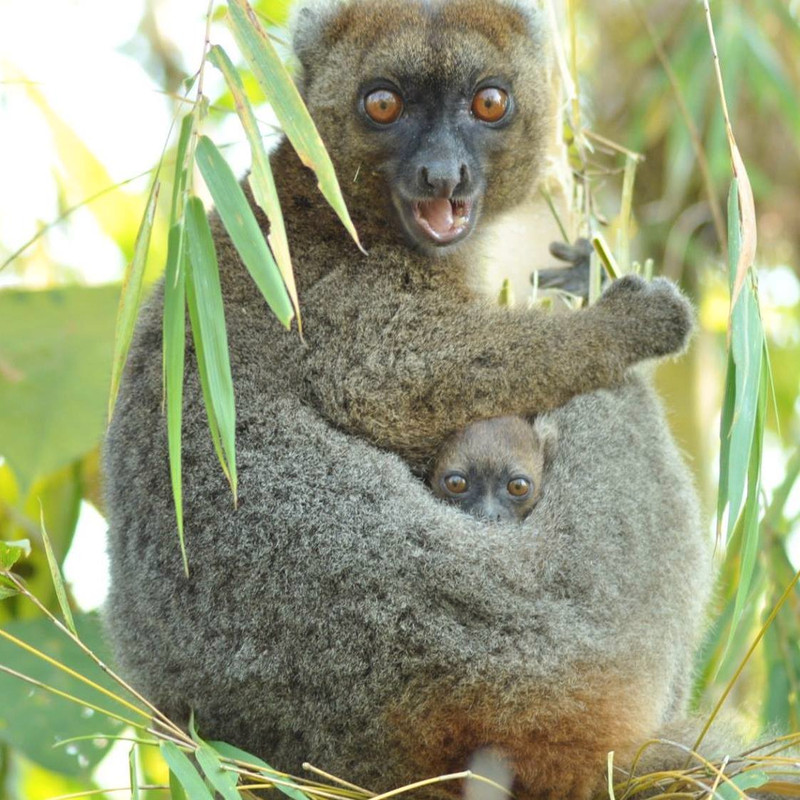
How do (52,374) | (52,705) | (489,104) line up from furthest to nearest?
(52,374) → (52,705) → (489,104)

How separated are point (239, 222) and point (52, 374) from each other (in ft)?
9.79

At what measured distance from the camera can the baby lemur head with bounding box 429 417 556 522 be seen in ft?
14.8

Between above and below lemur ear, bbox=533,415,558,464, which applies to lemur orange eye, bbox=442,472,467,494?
below

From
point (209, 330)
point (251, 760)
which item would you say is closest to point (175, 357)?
point (209, 330)

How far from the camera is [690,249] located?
9.76 meters

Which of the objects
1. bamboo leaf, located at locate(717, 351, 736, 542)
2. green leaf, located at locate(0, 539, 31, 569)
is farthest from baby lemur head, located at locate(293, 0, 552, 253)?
green leaf, located at locate(0, 539, 31, 569)

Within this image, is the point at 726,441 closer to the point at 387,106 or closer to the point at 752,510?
the point at 752,510

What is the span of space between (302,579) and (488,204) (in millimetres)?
2091

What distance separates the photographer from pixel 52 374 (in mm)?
6031

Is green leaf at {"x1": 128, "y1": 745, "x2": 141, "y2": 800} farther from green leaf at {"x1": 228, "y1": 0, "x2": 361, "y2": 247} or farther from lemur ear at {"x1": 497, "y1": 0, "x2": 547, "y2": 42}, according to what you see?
lemur ear at {"x1": 497, "y1": 0, "x2": 547, "y2": 42}

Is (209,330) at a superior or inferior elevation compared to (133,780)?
superior

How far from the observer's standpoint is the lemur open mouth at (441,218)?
4879 mm

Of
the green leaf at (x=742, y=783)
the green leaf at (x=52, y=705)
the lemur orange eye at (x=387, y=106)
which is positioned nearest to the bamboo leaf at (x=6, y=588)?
the green leaf at (x=52, y=705)

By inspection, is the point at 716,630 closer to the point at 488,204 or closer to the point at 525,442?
the point at 525,442
